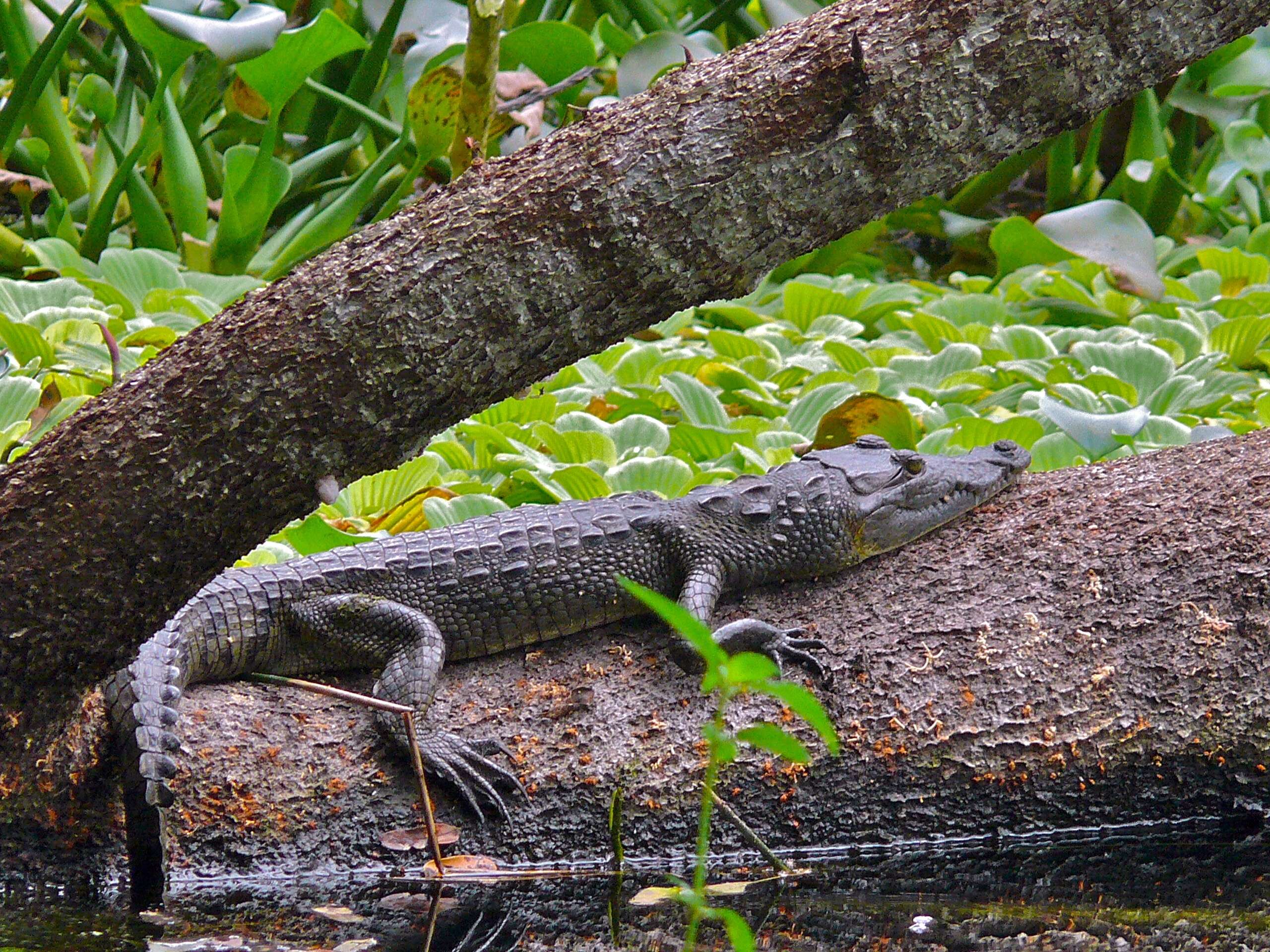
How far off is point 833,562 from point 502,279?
1.13 meters

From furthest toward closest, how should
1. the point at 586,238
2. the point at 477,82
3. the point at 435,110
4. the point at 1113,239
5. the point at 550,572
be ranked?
the point at 1113,239, the point at 435,110, the point at 477,82, the point at 550,572, the point at 586,238

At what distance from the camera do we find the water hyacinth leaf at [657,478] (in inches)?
117

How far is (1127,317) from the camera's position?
448 centimetres

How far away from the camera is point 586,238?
56.9 inches

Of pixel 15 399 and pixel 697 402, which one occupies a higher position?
pixel 15 399

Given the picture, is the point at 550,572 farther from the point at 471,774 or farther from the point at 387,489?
the point at 387,489

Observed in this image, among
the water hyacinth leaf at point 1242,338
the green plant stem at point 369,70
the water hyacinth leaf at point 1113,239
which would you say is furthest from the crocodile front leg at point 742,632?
the green plant stem at point 369,70

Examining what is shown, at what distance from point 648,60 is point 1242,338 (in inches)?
90.4

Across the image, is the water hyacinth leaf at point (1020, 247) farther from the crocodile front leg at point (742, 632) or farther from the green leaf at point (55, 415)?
the green leaf at point (55, 415)

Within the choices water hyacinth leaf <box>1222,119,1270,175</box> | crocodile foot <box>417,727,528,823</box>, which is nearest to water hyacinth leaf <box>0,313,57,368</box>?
crocodile foot <box>417,727,528,823</box>

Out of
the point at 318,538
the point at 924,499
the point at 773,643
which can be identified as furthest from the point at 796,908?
the point at 318,538

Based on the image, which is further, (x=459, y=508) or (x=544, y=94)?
(x=544, y=94)

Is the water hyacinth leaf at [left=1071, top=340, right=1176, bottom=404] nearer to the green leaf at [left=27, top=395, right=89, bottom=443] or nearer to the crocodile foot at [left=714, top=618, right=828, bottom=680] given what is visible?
the crocodile foot at [left=714, top=618, right=828, bottom=680]

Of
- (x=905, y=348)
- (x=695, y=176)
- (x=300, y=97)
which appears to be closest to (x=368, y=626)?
(x=695, y=176)
